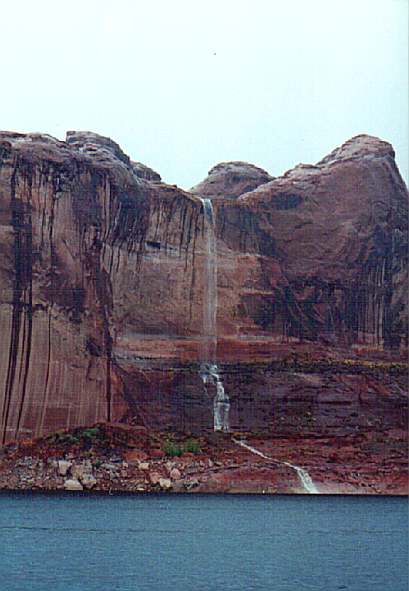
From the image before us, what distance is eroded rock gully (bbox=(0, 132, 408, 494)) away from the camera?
7056 centimetres

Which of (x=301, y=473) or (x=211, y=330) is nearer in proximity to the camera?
(x=301, y=473)

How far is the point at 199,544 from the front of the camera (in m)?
45.5

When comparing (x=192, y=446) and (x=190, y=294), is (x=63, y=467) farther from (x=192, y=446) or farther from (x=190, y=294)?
(x=190, y=294)

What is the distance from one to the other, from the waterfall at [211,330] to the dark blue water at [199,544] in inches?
385

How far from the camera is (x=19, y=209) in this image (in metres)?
70.8

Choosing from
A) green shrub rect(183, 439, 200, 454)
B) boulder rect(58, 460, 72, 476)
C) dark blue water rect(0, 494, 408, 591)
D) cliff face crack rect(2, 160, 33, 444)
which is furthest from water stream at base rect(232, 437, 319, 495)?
cliff face crack rect(2, 160, 33, 444)

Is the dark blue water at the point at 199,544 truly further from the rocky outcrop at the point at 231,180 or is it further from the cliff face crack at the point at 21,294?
the rocky outcrop at the point at 231,180

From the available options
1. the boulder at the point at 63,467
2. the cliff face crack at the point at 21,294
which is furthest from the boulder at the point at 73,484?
the cliff face crack at the point at 21,294

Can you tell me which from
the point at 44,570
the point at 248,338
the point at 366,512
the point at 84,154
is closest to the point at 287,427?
the point at 248,338

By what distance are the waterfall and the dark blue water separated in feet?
32.1

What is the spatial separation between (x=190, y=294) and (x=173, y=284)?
3.95 ft

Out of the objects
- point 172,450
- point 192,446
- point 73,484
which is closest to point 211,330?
point 192,446

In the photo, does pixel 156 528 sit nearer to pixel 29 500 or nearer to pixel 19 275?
pixel 29 500

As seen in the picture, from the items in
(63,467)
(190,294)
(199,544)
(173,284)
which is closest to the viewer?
(199,544)
